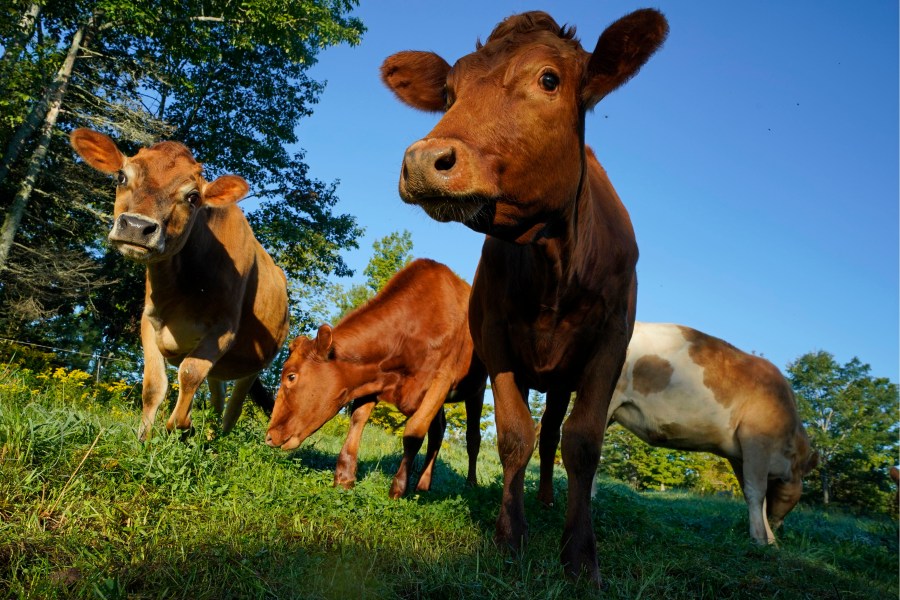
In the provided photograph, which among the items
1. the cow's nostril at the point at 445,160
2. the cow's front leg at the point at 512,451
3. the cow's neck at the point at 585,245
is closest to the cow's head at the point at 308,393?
the cow's front leg at the point at 512,451

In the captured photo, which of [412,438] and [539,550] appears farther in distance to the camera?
[412,438]

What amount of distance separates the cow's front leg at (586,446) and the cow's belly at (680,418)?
5015 mm

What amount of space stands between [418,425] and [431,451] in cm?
79

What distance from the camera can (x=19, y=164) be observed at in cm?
1833

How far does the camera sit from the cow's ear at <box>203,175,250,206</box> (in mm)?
5705

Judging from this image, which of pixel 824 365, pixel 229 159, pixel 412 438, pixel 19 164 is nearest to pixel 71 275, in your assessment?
pixel 19 164

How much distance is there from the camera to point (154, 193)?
5066 mm

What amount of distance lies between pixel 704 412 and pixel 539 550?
537 cm

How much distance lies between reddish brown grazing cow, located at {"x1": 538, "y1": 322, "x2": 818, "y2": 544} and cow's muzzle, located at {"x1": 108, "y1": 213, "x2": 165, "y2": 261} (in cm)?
580

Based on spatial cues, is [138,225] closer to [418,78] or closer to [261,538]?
[418,78]

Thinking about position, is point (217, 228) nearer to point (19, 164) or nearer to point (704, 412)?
point (704, 412)

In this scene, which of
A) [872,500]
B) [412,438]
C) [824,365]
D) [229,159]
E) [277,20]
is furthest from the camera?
[824,365]

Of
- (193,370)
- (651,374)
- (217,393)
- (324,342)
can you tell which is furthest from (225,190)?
(651,374)

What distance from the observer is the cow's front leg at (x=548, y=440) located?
5562mm
